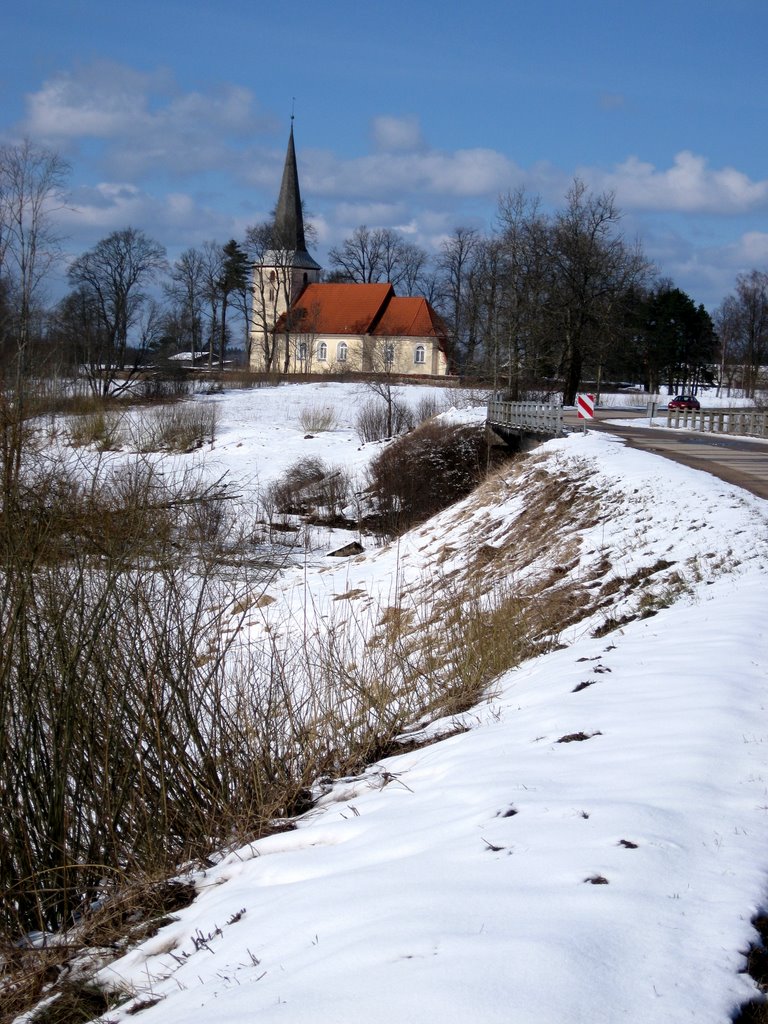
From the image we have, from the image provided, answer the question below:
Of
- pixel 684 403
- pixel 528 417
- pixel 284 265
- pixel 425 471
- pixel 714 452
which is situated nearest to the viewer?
pixel 714 452

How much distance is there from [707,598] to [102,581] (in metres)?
5.54

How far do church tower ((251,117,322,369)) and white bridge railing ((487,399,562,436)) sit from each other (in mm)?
56756

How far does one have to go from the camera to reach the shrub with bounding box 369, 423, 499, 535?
1233 inches

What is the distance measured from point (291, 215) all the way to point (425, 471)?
65519 millimetres

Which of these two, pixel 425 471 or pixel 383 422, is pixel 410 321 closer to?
pixel 383 422

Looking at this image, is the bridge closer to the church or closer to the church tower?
the church

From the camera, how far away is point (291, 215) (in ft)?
304

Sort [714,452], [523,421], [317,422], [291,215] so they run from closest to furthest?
[714,452] < [523,421] < [317,422] < [291,215]

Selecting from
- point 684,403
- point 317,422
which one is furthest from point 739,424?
point 684,403

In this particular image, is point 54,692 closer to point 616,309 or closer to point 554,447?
point 554,447

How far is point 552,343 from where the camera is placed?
171 ft

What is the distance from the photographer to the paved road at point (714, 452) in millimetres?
17750

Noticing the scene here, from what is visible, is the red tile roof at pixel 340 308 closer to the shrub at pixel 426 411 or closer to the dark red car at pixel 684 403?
the dark red car at pixel 684 403

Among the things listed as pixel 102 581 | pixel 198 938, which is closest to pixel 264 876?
pixel 198 938
